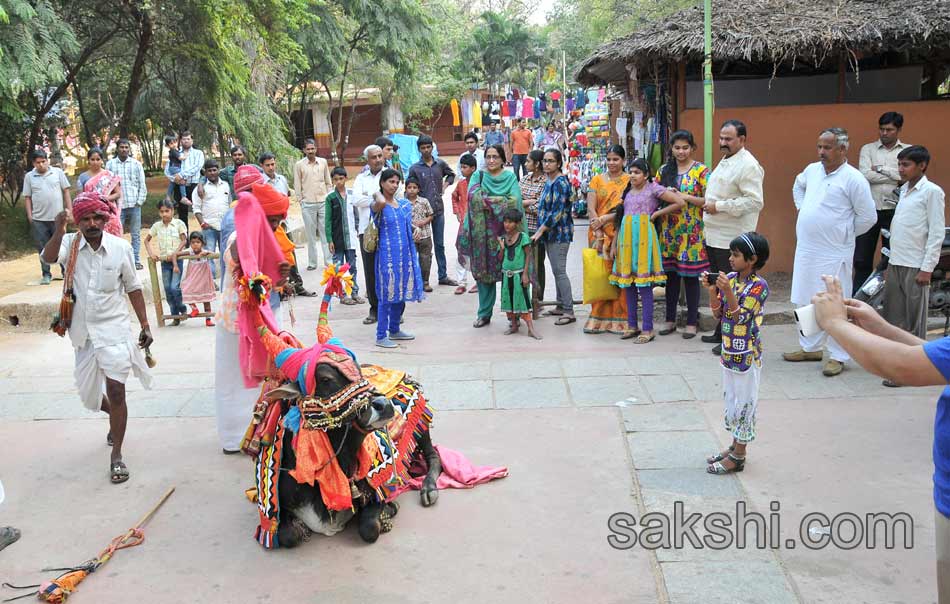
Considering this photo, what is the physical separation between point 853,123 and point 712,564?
7.70 meters

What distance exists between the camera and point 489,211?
8523 mm

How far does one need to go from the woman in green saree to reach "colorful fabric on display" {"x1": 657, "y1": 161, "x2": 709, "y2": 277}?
4.89 feet

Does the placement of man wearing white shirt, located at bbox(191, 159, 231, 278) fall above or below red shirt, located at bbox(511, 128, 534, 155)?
below

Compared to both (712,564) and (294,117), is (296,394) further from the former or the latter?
(294,117)

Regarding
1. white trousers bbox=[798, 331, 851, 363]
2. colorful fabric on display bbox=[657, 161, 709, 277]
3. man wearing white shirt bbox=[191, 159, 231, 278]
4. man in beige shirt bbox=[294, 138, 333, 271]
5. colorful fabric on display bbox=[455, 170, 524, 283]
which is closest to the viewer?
white trousers bbox=[798, 331, 851, 363]

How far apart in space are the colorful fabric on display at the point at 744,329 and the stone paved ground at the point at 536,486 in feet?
2.31

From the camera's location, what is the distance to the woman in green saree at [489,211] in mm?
8492

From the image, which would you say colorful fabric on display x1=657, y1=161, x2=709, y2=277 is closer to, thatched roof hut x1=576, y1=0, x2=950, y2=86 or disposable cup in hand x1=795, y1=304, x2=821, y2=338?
thatched roof hut x1=576, y1=0, x2=950, y2=86

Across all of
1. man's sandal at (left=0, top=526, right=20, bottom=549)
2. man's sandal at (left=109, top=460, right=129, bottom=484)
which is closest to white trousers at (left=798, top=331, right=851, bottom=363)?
man's sandal at (left=109, top=460, right=129, bottom=484)

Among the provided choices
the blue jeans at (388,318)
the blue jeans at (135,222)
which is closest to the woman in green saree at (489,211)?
the blue jeans at (388,318)

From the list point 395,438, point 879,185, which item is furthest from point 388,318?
point 879,185

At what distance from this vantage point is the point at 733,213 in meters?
7.50

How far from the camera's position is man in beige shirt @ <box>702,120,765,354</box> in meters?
7.43

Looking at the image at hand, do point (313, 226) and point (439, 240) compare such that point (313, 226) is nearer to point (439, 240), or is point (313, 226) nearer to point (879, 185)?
point (439, 240)
